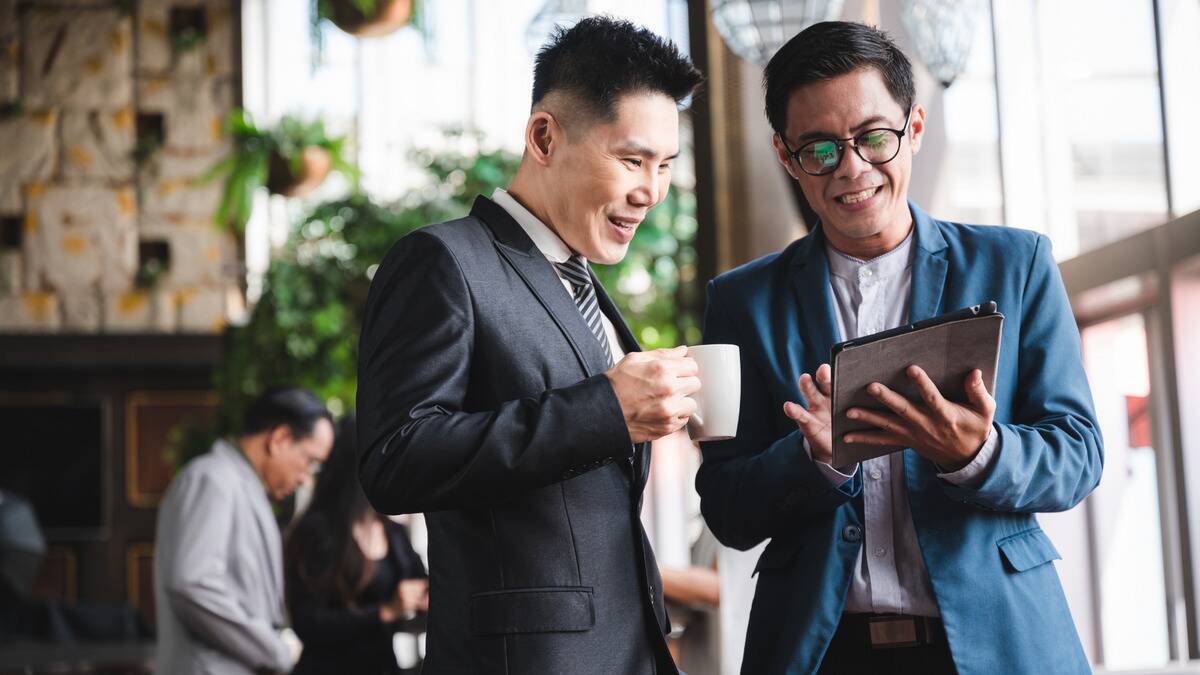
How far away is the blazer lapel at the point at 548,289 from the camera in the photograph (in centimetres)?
133

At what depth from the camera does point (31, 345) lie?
962 centimetres

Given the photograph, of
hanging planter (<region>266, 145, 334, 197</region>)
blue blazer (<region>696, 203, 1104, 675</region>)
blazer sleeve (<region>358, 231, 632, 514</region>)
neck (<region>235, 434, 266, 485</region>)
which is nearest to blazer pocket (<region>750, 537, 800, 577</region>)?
blue blazer (<region>696, 203, 1104, 675</region>)

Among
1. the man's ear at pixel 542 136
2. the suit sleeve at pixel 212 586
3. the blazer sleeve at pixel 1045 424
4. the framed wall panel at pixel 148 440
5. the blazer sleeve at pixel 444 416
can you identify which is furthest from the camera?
the framed wall panel at pixel 148 440

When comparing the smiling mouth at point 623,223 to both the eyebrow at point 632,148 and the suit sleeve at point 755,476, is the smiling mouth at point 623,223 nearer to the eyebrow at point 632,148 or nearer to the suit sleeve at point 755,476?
the eyebrow at point 632,148

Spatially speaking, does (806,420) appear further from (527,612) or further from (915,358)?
(527,612)

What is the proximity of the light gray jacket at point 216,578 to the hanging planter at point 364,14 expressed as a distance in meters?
2.08

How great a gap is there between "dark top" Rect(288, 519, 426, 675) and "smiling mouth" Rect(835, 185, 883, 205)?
2164 millimetres

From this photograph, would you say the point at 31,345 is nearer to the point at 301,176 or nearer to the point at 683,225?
the point at 301,176

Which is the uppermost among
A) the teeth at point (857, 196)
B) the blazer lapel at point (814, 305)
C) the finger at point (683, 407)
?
the teeth at point (857, 196)

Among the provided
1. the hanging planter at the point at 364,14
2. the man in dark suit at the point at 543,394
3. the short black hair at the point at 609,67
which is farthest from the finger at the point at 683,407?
the hanging planter at the point at 364,14

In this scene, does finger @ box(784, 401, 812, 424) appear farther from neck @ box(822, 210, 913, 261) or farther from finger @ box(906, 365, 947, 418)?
neck @ box(822, 210, 913, 261)

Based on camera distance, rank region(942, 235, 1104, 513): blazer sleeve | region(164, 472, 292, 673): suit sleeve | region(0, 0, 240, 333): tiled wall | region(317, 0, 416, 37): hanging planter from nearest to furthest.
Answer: region(942, 235, 1104, 513): blazer sleeve, region(164, 472, 292, 673): suit sleeve, region(317, 0, 416, 37): hanging planter, region(0, 0, 240, 333): tiled wall

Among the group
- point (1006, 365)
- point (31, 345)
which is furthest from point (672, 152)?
point (31, 345)

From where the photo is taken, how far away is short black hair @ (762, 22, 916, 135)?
1.46m
